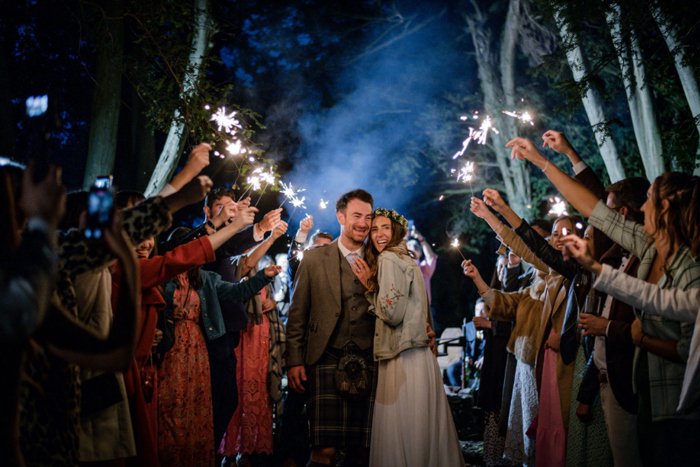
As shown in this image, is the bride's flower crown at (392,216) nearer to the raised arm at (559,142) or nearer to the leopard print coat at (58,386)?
the raised arm at (559,142)

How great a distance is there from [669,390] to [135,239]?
9.98 ft

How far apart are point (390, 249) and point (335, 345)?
98 centimetres

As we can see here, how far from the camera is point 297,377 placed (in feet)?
14.1

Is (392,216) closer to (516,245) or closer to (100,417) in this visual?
(516,245)

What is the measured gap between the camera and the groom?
4.19 metres

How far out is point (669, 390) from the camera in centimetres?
283

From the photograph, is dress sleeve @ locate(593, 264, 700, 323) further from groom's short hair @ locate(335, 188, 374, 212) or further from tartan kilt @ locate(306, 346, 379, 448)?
groom's short hair @ locate(335, 188, 374, 212)

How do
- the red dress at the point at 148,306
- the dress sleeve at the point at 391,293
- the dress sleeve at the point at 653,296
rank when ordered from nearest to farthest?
1. the dress sleeve at the point at 653,296
2. the red dress at the point at 148,306
3. the dress sleeve at the point at 391,293

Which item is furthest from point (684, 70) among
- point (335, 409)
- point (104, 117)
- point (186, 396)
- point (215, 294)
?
point (104, 117)

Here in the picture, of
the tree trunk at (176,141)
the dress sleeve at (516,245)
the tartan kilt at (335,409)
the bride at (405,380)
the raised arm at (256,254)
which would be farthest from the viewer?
the tree trunk at (176,141)

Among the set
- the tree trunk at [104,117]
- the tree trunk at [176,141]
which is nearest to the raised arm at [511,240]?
the tree trunk at [176,141]

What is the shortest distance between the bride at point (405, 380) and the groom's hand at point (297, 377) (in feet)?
2.23

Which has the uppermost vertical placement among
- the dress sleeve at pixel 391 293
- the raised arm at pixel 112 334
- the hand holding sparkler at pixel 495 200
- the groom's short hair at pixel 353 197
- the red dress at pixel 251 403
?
the groom's short hair at pixel 353 197

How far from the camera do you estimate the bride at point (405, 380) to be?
3920 mm
